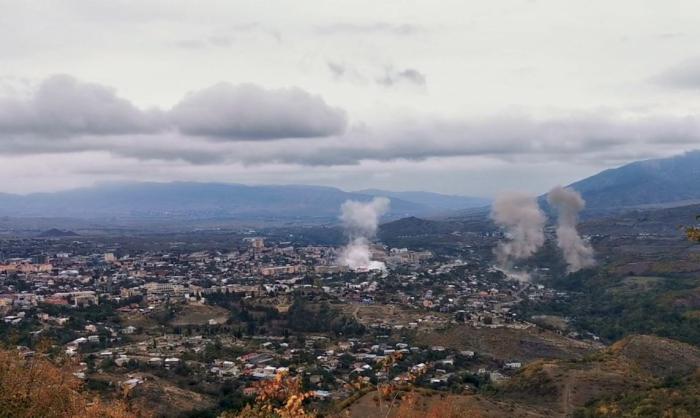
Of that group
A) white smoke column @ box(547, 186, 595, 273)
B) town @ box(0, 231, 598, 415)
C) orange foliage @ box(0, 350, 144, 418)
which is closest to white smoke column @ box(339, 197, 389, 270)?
town @ box(0, 231, 598, 415)

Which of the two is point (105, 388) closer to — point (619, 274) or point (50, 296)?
point (50, 296)

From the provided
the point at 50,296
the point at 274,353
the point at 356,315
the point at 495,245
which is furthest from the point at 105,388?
the point at 495,245

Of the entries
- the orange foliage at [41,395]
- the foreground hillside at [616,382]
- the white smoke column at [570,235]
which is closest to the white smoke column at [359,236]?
the white smoke column at [570,235]

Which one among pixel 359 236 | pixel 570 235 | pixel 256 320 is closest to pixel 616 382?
pixel 256 320

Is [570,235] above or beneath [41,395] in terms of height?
beneath

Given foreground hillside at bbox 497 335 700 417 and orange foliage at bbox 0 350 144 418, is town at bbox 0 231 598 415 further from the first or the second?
foreground hillside at bbox 497 335 700 417

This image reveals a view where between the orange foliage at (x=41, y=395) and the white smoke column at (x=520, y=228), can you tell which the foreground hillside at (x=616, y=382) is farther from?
the white smoke column at (x=520, y=228)

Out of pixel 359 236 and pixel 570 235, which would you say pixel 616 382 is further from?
pixel 359 236
